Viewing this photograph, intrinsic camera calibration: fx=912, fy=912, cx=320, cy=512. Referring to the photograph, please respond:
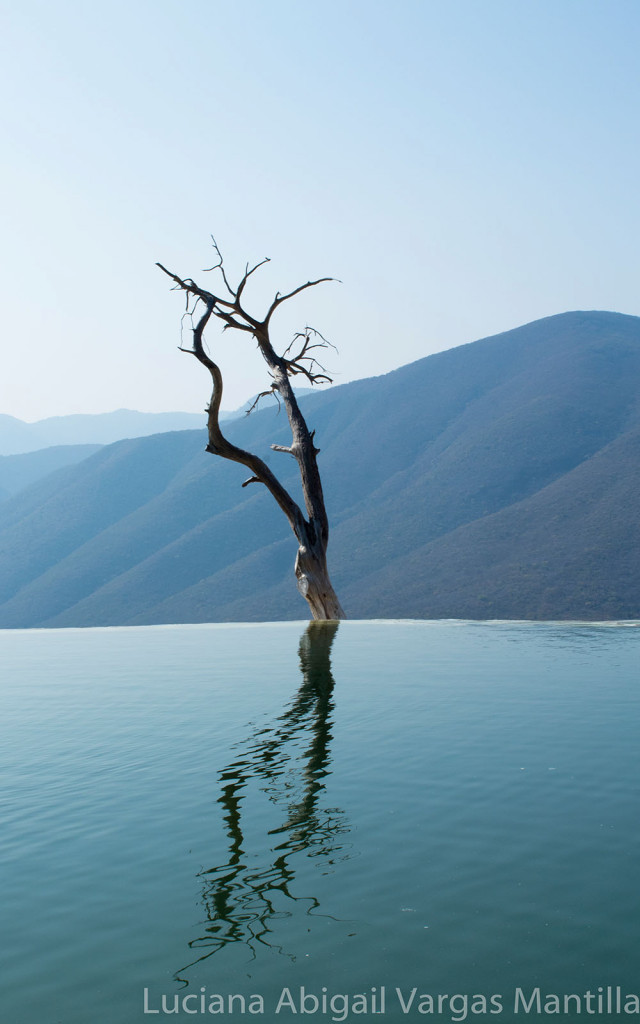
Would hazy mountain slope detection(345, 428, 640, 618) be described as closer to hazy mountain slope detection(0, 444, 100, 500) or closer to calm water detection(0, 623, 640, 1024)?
calm water detection(0, 623, 640, 1024)

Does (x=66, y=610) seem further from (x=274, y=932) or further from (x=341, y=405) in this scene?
(x=274, y=932)

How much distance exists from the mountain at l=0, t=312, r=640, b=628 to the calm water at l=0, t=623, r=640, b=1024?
52.1 m

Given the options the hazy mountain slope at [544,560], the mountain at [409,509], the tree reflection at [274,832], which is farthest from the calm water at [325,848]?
the mountain at [409,509]

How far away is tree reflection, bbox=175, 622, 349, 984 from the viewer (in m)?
3.52

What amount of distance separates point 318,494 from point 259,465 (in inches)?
54.2

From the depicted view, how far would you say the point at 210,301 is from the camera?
649 inches

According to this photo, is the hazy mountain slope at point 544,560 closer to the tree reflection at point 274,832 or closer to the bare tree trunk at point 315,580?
the bare tree trunk at point 315,580

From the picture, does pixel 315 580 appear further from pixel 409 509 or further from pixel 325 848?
pixel 409 509

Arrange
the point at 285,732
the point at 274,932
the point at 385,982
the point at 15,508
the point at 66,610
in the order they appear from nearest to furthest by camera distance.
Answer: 1. the point at 385,982
2. the point at 274,932
3. the point at 285,732
4. the point at 66,610
5. the point at 15,508

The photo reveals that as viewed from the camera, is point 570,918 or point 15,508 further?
point 15,508

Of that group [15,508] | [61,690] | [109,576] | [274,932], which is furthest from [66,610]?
[274,932]

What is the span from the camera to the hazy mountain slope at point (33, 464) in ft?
591

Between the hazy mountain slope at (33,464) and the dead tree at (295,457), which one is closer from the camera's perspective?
the dead tree at (295,457)

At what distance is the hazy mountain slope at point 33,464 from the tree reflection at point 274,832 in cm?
17698
